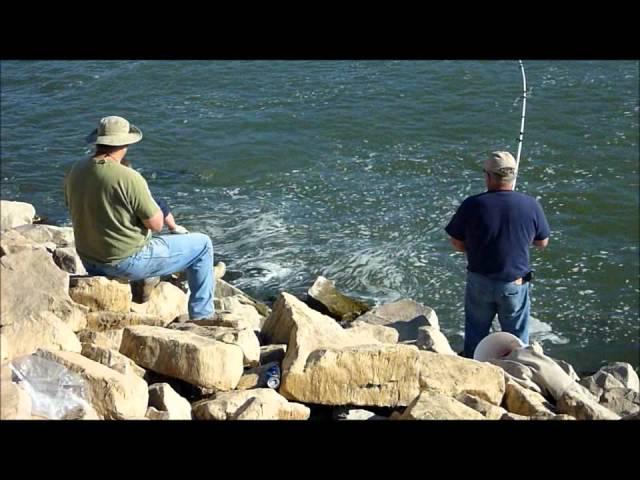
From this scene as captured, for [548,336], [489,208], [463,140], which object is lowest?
[548,336]

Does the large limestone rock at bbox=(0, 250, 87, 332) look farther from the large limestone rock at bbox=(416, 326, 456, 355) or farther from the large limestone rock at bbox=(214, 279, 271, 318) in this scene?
the large limestone rock at bbox=(214, 279, 271, 318)

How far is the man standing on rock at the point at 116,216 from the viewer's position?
5.80 meters

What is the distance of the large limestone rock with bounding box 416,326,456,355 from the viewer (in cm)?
694

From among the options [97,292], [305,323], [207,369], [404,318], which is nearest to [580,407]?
[305,323]

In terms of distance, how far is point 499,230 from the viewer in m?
6.11

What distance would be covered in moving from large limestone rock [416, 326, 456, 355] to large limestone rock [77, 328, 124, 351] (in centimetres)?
236

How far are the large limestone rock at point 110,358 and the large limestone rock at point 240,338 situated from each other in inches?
24.1

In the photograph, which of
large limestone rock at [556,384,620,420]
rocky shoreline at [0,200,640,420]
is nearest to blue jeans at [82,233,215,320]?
rocky shoreline at [0,200,640,420]

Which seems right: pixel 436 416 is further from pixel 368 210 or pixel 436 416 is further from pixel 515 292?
pixel 368 210

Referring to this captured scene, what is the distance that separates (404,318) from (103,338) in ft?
11.3

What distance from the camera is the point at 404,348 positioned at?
5.36 m

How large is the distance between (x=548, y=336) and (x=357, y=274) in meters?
2.30

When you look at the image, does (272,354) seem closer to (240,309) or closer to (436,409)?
(436,409)
